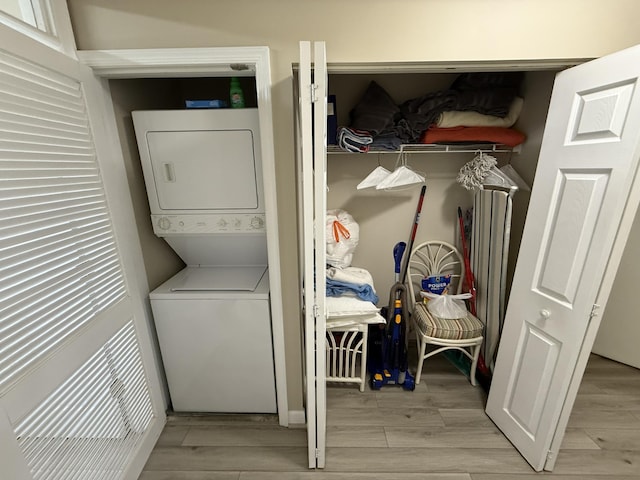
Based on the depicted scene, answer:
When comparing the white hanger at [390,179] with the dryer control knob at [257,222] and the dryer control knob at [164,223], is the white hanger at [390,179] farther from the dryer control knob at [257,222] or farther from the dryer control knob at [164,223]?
the dryer control knob at [164,223]

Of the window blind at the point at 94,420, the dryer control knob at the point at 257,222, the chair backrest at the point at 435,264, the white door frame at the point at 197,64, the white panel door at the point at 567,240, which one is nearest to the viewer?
the window blind at the point at 94,420

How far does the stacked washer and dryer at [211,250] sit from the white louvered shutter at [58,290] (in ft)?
0.86

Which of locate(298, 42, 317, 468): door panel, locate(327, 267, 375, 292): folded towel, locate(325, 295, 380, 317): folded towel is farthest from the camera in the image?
locate(327, 267, 375, 292): folded towel

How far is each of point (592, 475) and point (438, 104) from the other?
86.4 inches

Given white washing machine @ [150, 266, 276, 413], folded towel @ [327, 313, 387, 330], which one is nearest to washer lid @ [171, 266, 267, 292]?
white washing machine @ [150, 266, 276, 413]

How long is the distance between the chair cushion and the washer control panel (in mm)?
1288

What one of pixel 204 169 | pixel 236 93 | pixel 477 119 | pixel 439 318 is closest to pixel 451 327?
pixel 439 318

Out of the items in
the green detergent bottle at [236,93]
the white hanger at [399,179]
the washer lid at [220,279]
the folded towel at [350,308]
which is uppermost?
the green detergent bottle at [236,93]

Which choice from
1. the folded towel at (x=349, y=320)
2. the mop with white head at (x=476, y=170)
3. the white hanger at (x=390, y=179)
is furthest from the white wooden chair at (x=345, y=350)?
the mop with white head at (x=476, y=170)

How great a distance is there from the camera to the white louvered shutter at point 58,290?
89 cm

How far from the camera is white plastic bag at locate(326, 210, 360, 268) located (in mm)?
1886

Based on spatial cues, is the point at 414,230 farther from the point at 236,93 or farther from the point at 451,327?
the point at 236,93

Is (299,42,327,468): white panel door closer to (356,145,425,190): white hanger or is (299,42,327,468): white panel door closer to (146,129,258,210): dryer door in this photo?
(146,129,258,210): dryer door

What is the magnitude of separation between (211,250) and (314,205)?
1038 mm
